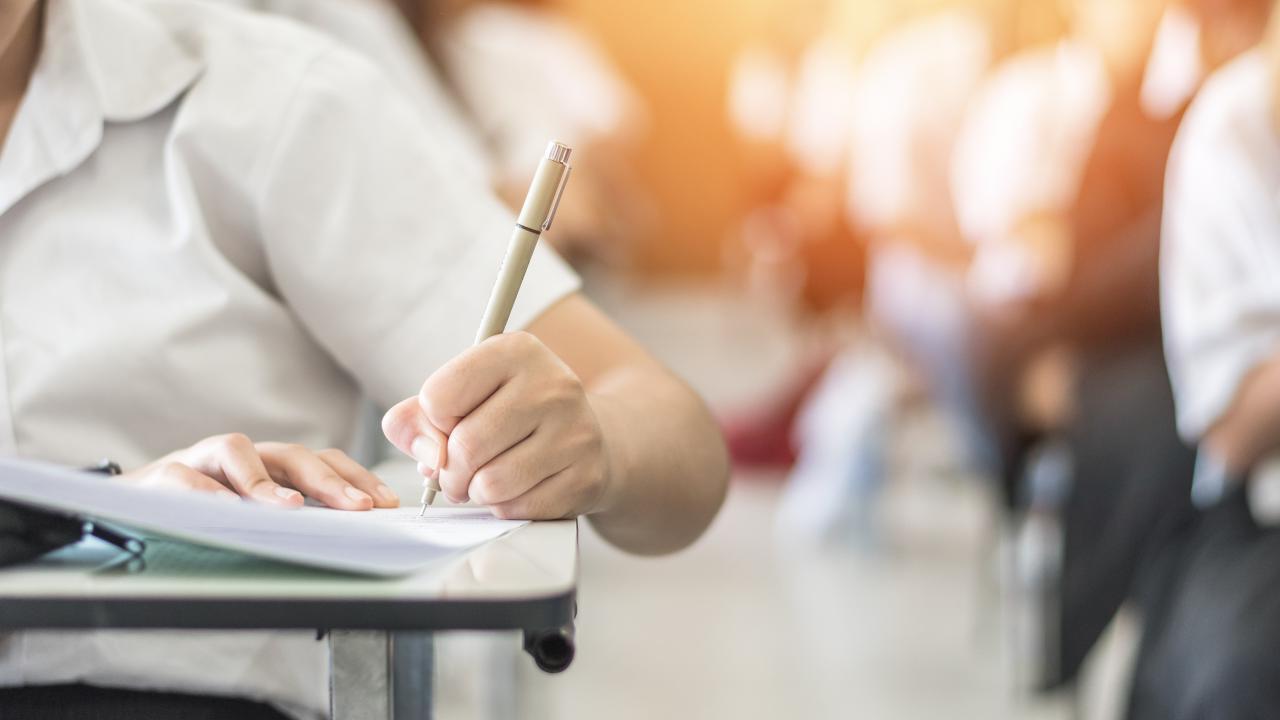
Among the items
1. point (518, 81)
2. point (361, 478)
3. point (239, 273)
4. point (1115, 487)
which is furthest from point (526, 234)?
point (518, 81)

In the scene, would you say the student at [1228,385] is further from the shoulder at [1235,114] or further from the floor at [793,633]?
the floor at [793,633]

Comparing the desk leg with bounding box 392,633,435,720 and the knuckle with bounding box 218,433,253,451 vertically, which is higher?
the knuckle with bounding box 218,433,253,451

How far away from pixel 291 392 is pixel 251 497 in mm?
210

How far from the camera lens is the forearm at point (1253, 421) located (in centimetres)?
97

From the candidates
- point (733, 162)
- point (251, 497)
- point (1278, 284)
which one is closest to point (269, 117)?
point (251, 497)

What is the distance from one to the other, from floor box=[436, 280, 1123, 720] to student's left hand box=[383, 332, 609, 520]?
923mm

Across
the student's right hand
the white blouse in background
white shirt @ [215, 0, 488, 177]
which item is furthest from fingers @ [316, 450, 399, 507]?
the white blouse in background

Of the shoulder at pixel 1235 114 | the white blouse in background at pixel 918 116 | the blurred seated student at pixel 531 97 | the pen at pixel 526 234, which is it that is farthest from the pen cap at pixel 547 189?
the white blouse in background at pixel 918 116

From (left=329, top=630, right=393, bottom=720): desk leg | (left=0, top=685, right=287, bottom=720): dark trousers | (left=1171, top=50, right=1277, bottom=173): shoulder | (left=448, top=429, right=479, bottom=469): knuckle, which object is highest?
(left=1171, top=50, right=1277, bottom=173): shoulder

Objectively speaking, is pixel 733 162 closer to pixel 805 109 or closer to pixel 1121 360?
pixel 805 109

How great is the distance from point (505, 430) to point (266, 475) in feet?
0.33

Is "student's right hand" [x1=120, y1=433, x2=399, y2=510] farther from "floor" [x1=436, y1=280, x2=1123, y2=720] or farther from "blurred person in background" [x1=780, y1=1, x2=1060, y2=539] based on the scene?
"blurred person in background" [x1=780, y1=1, x2=1060, y2=539]

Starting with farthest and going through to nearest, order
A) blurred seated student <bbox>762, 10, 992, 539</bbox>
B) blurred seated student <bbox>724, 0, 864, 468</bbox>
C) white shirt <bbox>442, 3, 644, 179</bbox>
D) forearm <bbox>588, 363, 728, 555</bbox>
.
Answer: blurred seated student <bbox>724, 0, 864, 468</bbox>
blurred seated student <bbox>762, 10, 992, 539</bbox>
white shirt <bbox>442, 3, 644, 179</bbox>
forearm <bbox>588, 363, 728, 555</bbox>

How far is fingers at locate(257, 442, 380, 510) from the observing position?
0.51 meters
